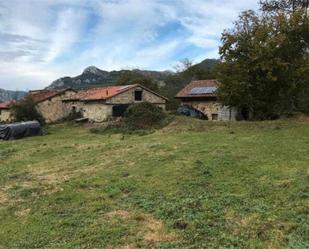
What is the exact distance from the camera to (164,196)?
10.7m

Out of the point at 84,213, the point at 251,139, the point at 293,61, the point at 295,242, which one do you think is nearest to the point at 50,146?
the point at 251,139

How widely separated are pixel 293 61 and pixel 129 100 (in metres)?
15.5

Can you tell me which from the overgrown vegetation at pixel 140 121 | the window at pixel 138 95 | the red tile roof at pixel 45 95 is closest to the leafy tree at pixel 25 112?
the red tile roof at pixel 45 95

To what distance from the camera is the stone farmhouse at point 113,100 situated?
35906 millimetres

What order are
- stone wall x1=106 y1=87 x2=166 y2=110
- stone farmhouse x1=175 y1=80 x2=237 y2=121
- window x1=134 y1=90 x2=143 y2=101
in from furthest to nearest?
window x1=134 y1=90 x2=143 y2=101
stone wall x1=106 y1=87 x2=166 y2=110
stone farmhouse x1=175 y1=80 x2=237 y2=121

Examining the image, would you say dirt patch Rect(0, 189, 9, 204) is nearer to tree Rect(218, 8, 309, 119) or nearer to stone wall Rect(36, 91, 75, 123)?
tree Rect(218, 8, 309, 119)

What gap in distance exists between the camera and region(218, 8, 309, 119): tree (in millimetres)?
24959

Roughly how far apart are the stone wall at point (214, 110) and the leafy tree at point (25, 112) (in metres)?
13.8

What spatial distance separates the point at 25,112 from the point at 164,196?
29123 mm

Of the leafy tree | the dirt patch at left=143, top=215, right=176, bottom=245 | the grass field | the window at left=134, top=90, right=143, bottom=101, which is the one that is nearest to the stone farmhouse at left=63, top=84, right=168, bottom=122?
the window at left=134, top=90, right=143, bottom=101

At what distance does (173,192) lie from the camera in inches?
432

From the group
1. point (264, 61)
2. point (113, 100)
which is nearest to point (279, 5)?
point (264, 61)

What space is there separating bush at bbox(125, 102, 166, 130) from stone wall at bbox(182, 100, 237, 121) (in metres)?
6.09

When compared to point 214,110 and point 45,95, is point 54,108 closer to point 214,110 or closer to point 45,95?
point 45,95
